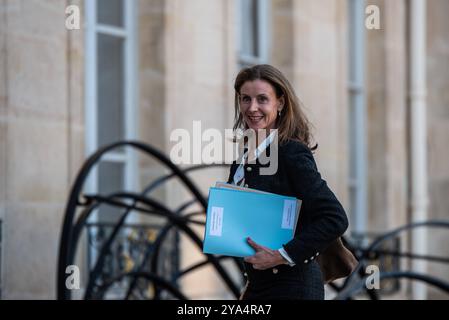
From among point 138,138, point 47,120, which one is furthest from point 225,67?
point 47,120

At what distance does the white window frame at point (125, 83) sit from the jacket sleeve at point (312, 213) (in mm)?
3582

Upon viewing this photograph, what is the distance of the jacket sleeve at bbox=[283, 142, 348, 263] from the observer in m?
2.45

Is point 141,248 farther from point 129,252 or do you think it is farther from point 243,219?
point 243,219

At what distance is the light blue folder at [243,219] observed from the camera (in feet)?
7.80

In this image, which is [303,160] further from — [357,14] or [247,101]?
[357,14]

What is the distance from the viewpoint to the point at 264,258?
2.43 metres

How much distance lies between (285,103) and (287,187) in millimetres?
219

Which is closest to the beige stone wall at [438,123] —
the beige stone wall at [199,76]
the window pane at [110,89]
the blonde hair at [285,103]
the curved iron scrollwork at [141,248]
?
the curved iron scrollwork at [141,248]

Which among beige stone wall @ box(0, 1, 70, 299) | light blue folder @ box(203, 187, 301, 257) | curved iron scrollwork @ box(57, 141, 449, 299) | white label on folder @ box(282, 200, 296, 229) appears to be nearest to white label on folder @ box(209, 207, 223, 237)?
light blue folder @ box(203, 187, 301, 257)

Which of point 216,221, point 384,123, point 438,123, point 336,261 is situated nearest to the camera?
point 216,221

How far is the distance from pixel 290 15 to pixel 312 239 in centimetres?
555

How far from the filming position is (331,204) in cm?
245

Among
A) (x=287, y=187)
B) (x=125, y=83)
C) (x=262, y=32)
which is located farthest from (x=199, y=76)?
(x=287, y=187)

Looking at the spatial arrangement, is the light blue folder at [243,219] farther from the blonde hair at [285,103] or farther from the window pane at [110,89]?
the window pane at [110,89]
